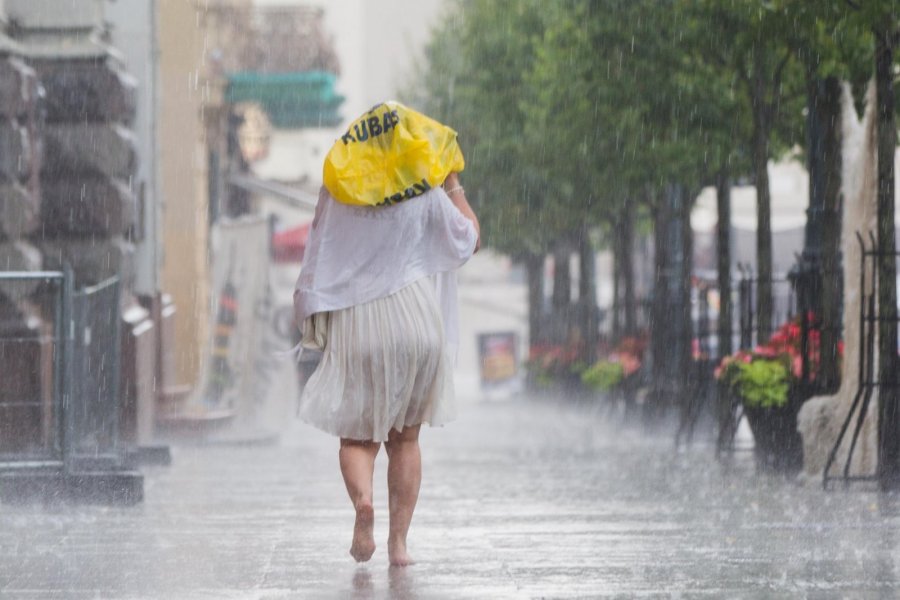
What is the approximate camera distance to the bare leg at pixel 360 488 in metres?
7.90

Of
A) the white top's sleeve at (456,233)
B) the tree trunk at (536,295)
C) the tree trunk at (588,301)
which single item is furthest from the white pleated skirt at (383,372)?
the tree trunk at (536,295)

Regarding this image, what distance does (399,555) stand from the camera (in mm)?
8094

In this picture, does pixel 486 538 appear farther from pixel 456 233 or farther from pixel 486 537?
pixel 456 233

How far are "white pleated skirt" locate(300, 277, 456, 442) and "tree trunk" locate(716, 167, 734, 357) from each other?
1015 cm

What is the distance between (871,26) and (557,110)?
1094 centimetres

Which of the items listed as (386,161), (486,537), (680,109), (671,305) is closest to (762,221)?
(680,109)

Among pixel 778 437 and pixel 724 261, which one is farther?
pixel 724 261

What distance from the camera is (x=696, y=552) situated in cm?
862

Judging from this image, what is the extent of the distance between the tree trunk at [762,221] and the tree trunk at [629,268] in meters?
10.5

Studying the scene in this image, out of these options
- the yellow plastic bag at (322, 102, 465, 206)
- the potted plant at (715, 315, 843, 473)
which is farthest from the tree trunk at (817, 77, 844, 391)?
the yellow plastic bag at (322, 102, 465, 206)

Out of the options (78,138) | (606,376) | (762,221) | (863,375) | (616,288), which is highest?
(78,138)

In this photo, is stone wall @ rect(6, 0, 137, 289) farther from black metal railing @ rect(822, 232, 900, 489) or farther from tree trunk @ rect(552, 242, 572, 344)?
tree trunk @ rect(552, 242, 572, 344)

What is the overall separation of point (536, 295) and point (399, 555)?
125 feet

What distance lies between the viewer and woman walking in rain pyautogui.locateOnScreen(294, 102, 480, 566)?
8133 millimetres
